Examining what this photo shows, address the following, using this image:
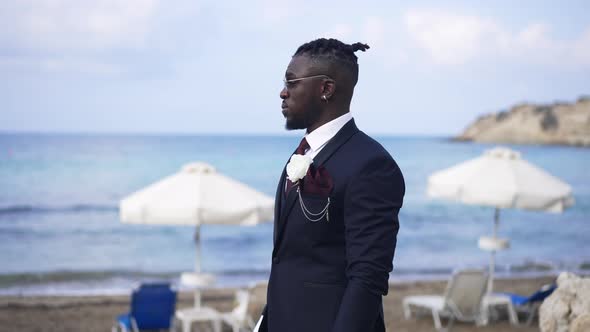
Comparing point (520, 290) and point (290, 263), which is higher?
point (290, 263)

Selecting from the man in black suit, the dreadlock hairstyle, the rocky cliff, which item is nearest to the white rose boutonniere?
the man in black suit

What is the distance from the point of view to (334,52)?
2.38m

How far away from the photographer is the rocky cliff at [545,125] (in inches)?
3543

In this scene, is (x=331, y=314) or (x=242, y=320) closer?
(x=331, y=314)

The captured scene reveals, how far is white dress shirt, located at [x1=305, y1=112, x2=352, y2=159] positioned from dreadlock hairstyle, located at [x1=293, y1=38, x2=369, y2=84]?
0.14m

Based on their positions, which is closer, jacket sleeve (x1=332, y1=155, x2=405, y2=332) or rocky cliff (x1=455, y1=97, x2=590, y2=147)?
jacket sleeve (x1=332, y1=155, x2=405, y2=332)

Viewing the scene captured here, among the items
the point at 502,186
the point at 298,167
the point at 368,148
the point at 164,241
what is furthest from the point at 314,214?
the point at 164,241

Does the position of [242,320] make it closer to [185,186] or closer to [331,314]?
[185,186]

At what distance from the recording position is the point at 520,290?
1313 centimetres

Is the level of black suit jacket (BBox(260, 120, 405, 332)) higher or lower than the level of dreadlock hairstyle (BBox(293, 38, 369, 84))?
lower

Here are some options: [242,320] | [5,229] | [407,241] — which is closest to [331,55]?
[242,320]

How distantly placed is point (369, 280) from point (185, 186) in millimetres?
6205

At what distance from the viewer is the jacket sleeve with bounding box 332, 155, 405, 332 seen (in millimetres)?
2182

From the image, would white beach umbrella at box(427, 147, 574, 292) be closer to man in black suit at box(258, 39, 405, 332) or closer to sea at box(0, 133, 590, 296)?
sea at box(0, 133, 590, 296)
